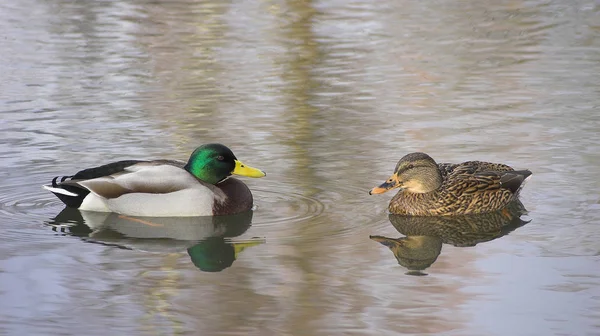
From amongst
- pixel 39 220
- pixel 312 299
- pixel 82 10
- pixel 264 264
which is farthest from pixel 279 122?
pixel 82 10

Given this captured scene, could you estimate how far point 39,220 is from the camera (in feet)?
29.0

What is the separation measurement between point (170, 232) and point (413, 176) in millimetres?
1795

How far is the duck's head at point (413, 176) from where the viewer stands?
8984 millimetres

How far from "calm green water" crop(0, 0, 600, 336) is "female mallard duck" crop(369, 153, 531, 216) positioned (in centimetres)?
18

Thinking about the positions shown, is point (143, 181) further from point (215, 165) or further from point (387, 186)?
point (387, 186)

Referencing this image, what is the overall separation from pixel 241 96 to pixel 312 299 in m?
6.27

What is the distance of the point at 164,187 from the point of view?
29.5 ft

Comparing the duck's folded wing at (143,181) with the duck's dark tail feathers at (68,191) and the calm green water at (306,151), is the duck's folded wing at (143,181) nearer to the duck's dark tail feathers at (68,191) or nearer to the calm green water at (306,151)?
the duck's dark tail feathers at (68,191)

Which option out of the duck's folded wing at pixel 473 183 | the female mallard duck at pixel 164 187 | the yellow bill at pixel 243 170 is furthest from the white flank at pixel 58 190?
the duck's folded wing at pixel 473 183

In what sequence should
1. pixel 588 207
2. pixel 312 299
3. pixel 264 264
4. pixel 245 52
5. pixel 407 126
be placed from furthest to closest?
1. pixel 245 52
2. pixel 407 126
3. pixel 588 207
4. pixel 264 264
5. pixel 312 299

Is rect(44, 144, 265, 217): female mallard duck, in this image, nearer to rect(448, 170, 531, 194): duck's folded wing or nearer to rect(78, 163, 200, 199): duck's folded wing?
rect(78, 163, 200, 199): duck's folded wing

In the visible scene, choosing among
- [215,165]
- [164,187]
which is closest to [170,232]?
A: [164,187]

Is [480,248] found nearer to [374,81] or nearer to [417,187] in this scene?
[417,187]

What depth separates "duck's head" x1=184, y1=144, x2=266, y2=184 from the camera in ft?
30.1
